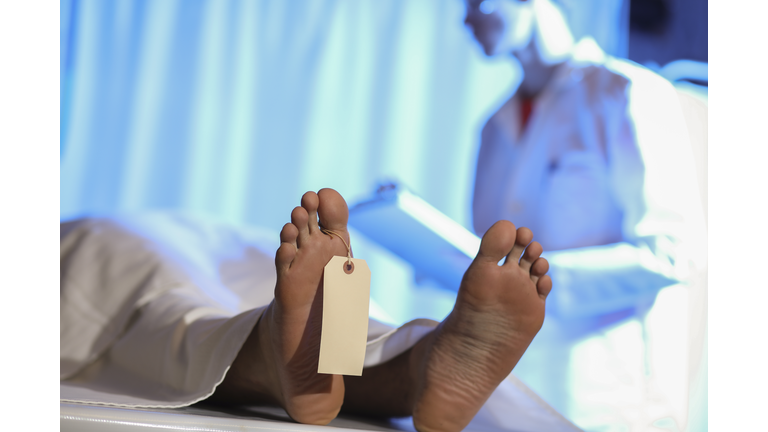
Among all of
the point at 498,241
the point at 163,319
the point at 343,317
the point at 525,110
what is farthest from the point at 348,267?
the point at 525,110

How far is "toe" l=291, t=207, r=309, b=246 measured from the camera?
533mm

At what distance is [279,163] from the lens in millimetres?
2525

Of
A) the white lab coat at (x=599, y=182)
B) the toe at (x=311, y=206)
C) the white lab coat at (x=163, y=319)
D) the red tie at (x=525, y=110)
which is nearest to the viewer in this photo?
the toe at (x=311, y=206)

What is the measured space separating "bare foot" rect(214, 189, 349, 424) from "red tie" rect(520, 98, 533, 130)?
163cm

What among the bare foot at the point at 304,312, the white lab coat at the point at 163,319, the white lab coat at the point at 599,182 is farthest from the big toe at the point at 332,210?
the white lab coat at the point at 599,182

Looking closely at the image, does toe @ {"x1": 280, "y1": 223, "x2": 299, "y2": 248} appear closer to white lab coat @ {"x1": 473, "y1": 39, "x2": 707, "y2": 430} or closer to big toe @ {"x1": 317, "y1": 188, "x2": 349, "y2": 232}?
big toe @ {"x1": 317, "y1": 188, "x2": 349, "y2": 232}

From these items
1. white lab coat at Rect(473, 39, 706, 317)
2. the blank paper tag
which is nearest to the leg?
the blank paper tag

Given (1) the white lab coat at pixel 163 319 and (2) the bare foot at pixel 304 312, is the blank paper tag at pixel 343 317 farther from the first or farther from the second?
(1) the white lab coat at pixel 163 319

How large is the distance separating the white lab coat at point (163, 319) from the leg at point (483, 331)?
8 cm

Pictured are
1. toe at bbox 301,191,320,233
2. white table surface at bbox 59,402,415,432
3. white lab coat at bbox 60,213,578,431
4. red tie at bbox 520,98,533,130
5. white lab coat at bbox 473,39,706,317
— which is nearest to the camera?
white table surface at bbox 59,402,415,432

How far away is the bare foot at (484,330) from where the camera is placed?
57 cm

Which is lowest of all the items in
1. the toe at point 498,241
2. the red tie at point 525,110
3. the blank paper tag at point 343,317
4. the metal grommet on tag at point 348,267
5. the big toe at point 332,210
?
the blank paper tag at point 343,317

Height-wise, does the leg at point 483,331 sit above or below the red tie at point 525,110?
below
